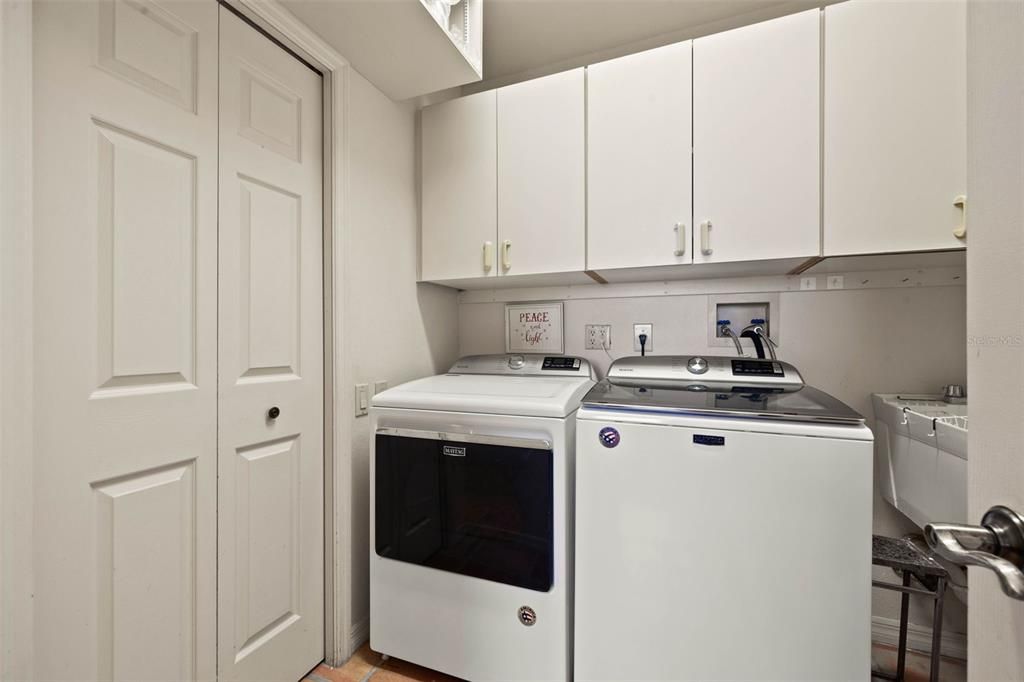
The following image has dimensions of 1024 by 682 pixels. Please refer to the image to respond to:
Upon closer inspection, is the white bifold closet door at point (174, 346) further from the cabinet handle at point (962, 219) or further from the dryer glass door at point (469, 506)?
the cabinet handle at point (962, 219)

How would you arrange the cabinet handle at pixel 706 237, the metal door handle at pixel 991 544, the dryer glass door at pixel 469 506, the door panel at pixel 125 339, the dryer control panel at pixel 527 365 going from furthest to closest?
1. the dryer control panel at pixel 527 365
2. the cabinet handle at pixel 706 237
3. the dryer glass door at pixel 469 506
4. the door panel at pixel 125 339
5. the metal door handle at pixel 991 544

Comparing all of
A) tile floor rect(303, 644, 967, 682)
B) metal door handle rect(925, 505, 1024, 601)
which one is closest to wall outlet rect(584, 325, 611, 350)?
tile floor rect(303, 644, 967, 682)

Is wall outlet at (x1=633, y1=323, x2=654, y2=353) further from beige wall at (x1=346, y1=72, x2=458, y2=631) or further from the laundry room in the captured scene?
beige wall at (x1=346, y1=72, x2=458, y2=631)

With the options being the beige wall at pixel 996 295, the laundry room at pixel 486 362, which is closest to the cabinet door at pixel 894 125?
the laundry room at pixel 486 362

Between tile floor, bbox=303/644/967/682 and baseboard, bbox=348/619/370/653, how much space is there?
30mm

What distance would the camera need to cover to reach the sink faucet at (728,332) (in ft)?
5.49

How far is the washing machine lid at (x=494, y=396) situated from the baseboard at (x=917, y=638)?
1.46 meters

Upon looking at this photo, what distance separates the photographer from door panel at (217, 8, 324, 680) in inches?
46.6

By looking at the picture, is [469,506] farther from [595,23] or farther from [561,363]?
[595,23]

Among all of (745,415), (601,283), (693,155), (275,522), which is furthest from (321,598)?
(693,155)

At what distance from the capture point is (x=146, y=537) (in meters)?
1.01

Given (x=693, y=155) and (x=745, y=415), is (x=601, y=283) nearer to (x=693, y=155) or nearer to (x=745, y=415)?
(x=693, y=155)

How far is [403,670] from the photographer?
58.1 inches

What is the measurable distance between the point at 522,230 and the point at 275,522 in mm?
1352
